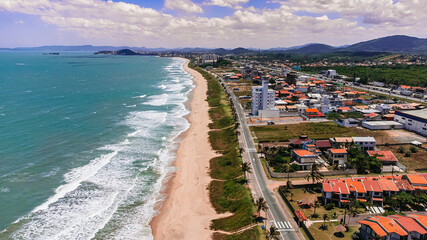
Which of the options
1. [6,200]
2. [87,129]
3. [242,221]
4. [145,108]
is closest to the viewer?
[242,221]

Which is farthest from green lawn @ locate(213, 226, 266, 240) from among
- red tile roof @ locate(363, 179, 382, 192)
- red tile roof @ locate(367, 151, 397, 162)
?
red tile roof @ locate(367, 151, 397, 162)

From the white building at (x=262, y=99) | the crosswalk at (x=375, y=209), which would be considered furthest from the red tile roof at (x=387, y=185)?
the white building at (x=262, y=99)

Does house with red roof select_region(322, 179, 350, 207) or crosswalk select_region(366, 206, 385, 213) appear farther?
house with red roof select_region(322, 179, 350, 207)

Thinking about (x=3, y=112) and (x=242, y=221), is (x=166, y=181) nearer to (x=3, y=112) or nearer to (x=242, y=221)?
(x=242, y=221)

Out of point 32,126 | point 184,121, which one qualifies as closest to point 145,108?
point 184,121

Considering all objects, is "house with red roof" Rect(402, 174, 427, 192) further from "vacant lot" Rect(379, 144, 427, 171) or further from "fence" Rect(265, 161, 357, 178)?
"vacant lot" Rect(379, 144, 427, 171)
